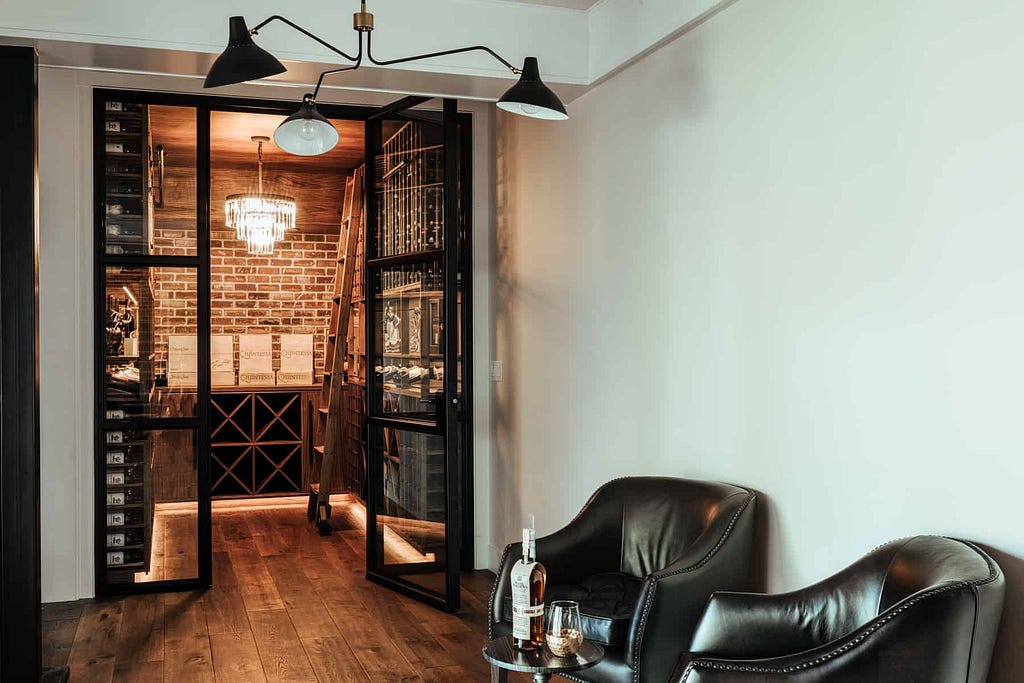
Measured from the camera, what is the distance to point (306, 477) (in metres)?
8.54

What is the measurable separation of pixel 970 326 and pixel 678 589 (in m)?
1.13

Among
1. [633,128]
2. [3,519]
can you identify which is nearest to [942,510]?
[633,128]

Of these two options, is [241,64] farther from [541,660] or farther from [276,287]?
[276,287]

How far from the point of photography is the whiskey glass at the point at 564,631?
8.14 ft

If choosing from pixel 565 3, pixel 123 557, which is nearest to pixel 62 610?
pixel 123 557

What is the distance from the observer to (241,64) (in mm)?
2842

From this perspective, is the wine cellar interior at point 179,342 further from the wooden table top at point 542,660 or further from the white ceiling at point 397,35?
the wooden table top at point 542,660

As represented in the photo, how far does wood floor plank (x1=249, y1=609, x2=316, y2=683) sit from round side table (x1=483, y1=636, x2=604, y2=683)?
5.23 feet

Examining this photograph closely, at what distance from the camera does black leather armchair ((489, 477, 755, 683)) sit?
2.79 metres

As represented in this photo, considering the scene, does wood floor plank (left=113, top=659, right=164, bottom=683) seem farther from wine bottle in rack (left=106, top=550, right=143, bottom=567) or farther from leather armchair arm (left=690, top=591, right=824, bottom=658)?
leather armchair arm (left=690, top=591, right=824, bottom=658)

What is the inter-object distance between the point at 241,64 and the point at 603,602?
6.69 ft

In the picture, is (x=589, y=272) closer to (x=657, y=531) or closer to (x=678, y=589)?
(x=657, y=531)

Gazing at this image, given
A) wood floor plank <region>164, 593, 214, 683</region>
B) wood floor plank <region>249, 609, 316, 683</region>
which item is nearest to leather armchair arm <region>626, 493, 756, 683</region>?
wood floor plank <region>249, 609, 316, 683</region>

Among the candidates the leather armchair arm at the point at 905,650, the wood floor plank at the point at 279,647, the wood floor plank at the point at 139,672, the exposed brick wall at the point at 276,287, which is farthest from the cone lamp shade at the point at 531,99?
the exposed brick wall at the point at 276,287
